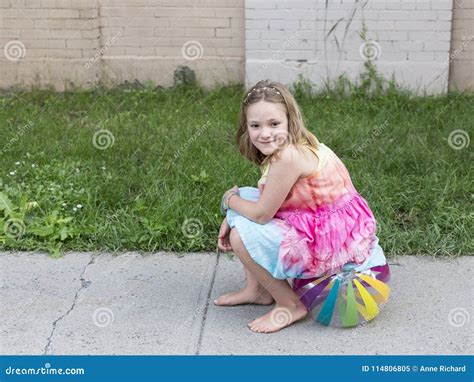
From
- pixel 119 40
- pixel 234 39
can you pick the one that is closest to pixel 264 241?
pixel 234 39

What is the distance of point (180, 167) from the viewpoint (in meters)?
5.07

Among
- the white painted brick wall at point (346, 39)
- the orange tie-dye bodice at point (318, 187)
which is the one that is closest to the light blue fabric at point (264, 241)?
the orange tie-dye bodice at point (318, 187)

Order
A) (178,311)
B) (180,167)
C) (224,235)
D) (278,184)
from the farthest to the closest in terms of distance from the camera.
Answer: (180,167) → (178,311) → (224,235) → (278,184)

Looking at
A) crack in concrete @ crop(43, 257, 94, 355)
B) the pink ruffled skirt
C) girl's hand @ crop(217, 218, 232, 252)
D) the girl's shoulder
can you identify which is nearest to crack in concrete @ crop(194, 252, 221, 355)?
girl's hand @ crop(217, 218, 232, 252)

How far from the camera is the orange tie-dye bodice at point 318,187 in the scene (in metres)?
3.42

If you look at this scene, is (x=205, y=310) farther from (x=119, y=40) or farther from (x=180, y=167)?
(x=119, y=40)

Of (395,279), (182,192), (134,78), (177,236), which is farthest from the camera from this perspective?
(134,78)

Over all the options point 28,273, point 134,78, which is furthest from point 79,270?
point 134,78

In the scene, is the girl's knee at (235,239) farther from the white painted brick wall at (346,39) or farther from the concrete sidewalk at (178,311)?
the white painted brick wall at (346,39)

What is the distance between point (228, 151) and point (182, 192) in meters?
0.73

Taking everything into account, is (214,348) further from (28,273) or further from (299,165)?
(28,273)

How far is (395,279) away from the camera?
3.96 meters

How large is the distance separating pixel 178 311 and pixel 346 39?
12.1 ft

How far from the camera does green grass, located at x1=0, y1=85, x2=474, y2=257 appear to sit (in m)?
4.36
